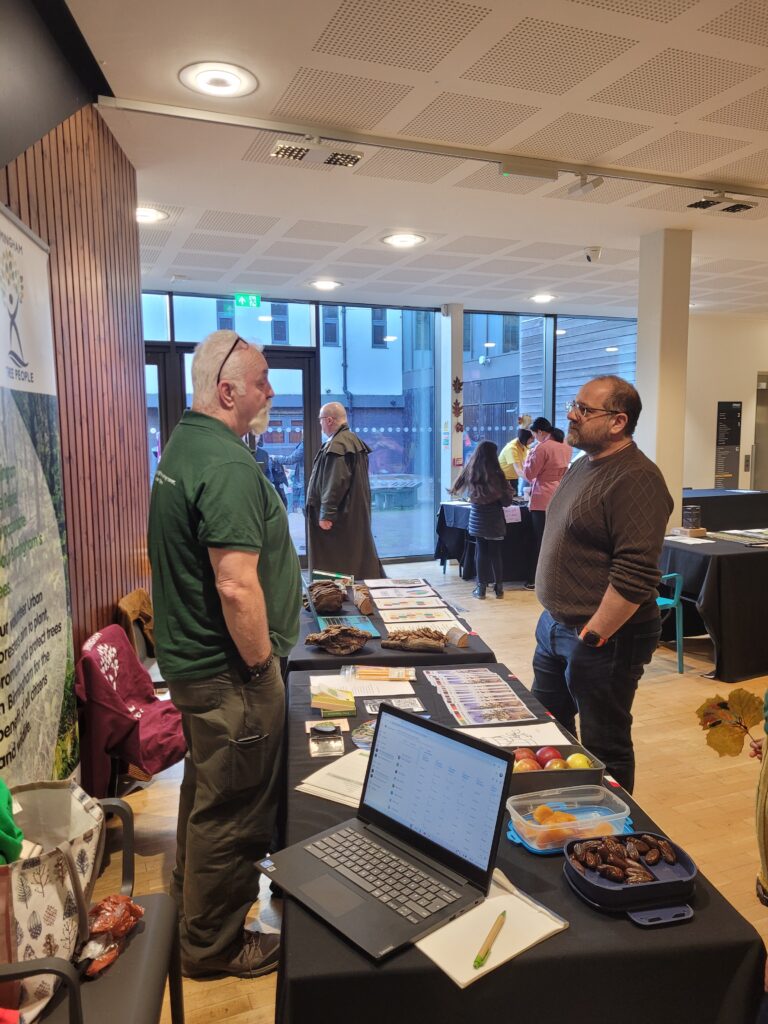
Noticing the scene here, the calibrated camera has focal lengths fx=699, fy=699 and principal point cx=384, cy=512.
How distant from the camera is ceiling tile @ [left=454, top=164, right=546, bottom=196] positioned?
3705mm

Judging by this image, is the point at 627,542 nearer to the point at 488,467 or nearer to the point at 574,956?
the point at 574,956

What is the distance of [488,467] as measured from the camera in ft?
20.8

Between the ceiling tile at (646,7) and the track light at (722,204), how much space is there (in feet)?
6.62

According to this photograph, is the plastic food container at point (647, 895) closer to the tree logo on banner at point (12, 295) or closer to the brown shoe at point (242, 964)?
the brown shoe at point (242, 964)

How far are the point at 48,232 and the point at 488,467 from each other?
454 cm

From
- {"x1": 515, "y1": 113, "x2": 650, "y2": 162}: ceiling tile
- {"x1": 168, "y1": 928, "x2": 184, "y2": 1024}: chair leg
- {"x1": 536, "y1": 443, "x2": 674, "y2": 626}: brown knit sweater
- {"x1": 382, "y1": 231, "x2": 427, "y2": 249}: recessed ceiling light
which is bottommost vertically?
{"x1": 168, "y1": 928, "x2": 184, "y2": 1024}: chair leg

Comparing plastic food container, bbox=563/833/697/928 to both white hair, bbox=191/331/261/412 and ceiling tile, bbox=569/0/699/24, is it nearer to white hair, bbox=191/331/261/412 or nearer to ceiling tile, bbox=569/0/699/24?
white hair, bbox=191/331/261/412

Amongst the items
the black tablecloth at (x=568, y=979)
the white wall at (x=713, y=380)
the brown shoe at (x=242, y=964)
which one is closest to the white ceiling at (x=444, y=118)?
the black tablecloth at (x=568, y=979)

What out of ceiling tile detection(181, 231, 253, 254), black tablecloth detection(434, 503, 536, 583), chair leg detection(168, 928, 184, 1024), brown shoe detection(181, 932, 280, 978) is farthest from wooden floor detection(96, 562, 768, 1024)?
ceiling tile detection(181, 231, 253, 254)

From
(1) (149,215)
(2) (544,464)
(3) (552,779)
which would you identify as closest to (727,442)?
(2) (544,464)

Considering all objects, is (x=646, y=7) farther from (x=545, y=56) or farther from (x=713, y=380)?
(x=713, y=380)

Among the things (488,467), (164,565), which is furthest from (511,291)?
(164,565)

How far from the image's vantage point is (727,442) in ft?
30.1

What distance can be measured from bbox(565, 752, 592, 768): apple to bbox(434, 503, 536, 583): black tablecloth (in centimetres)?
541
